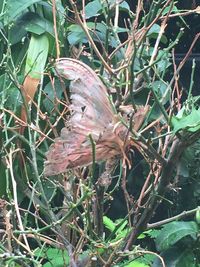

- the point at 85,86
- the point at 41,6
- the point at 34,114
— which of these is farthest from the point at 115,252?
the point at 41,6

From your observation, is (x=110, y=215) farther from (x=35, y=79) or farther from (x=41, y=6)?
(x=41, y=6)

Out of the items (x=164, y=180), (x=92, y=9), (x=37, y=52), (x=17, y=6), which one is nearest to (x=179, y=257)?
(x=164, y=180)

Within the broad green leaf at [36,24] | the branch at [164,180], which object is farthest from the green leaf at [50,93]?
the branch at [164,180]

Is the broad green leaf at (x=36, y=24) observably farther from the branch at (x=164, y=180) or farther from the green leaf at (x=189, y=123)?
the green leaf at (x=189, y=123)

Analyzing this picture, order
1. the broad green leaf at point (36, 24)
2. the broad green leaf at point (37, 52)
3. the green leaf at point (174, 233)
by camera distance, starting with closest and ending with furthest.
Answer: the green leaf at point (174, 233) < the broad green leaf at point (37, 52) < the broad green leaf at point (36, 24)

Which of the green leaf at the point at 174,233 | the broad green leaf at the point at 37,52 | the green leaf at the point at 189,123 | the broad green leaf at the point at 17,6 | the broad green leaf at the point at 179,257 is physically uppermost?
the broad green leaf at the point at 17,6

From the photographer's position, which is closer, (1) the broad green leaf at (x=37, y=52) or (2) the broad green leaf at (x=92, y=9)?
(1) the broad green leaf at (x=37, y=52)

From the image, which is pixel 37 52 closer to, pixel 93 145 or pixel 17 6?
pixel 17 6
